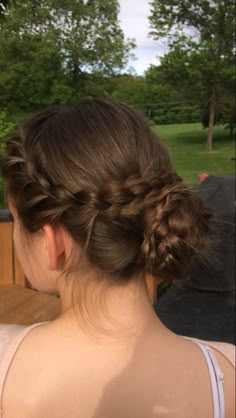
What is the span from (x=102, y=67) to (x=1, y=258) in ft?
2.19

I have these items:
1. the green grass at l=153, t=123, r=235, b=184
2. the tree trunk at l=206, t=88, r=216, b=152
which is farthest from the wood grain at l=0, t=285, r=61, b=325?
the tree trunk at l=206, t=88, r=216, b=152

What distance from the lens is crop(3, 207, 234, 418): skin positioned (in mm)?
748

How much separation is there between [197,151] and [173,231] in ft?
8.37

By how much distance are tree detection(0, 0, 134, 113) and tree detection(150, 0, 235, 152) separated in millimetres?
302

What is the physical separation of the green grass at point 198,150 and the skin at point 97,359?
1193 millimetres

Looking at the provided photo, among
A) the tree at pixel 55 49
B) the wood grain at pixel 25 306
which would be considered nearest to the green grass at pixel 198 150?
the tree at pixel 55 49

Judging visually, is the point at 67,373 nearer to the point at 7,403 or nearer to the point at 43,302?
the point at 7,403

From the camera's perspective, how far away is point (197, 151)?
3.32 metres

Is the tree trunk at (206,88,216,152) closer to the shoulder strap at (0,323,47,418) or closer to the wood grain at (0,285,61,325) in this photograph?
the wood grain at (0,285,61,325)

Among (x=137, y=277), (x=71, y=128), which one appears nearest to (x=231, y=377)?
(x=137, y=277)

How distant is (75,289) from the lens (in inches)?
32.2

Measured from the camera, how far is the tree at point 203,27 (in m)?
1.87

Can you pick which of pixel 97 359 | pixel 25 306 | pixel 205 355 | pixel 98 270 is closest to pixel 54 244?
pixel 98 270

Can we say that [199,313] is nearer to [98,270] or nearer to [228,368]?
[228,368]
